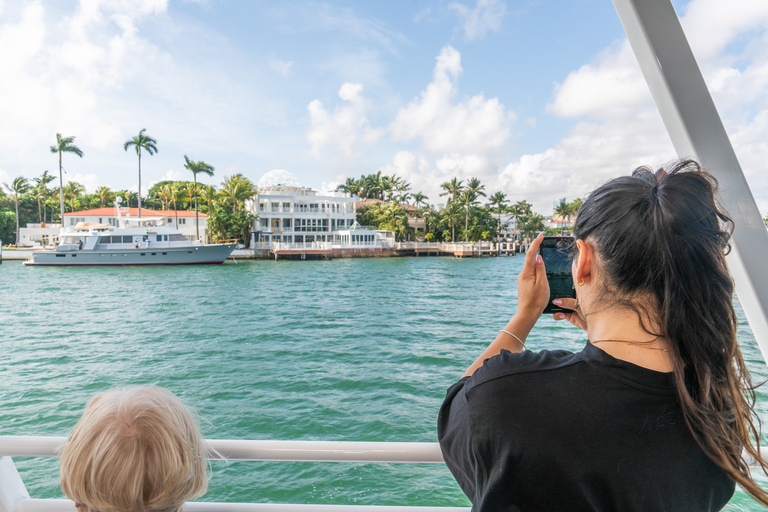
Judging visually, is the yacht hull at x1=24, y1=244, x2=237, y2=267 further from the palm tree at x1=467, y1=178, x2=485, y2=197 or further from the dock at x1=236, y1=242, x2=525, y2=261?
the palm tree at x1=467, y1=178, x2=485, y2=197

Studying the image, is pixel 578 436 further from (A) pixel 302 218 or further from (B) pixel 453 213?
(B) pixel 453 213

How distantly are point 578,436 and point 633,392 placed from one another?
0.06 m

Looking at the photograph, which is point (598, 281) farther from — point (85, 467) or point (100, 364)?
point (100, 364)

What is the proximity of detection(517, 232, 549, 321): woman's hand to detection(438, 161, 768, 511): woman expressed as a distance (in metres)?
0.09

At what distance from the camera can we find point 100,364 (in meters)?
9.49

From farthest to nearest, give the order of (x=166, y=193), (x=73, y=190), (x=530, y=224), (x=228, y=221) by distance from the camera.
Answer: (x=530, y=224) < (x=166, y=193) < (x=73, y=190) < (x=228, y=221)

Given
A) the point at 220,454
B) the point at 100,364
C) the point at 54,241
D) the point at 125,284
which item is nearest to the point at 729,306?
the point at 220,454

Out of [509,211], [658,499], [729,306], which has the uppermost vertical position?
[509,211]

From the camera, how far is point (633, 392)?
383 millimetres

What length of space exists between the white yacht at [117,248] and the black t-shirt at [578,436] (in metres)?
28.4

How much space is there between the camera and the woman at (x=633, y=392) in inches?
15.0

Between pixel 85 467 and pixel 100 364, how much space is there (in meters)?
10.9

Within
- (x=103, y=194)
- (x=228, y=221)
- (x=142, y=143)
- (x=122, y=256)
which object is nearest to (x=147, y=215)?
(x=142, y=143)

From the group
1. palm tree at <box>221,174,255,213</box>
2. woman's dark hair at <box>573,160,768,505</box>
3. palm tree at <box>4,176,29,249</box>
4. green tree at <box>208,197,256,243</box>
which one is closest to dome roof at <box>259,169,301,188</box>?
palm tree at <box>221,174,255,213</box>
